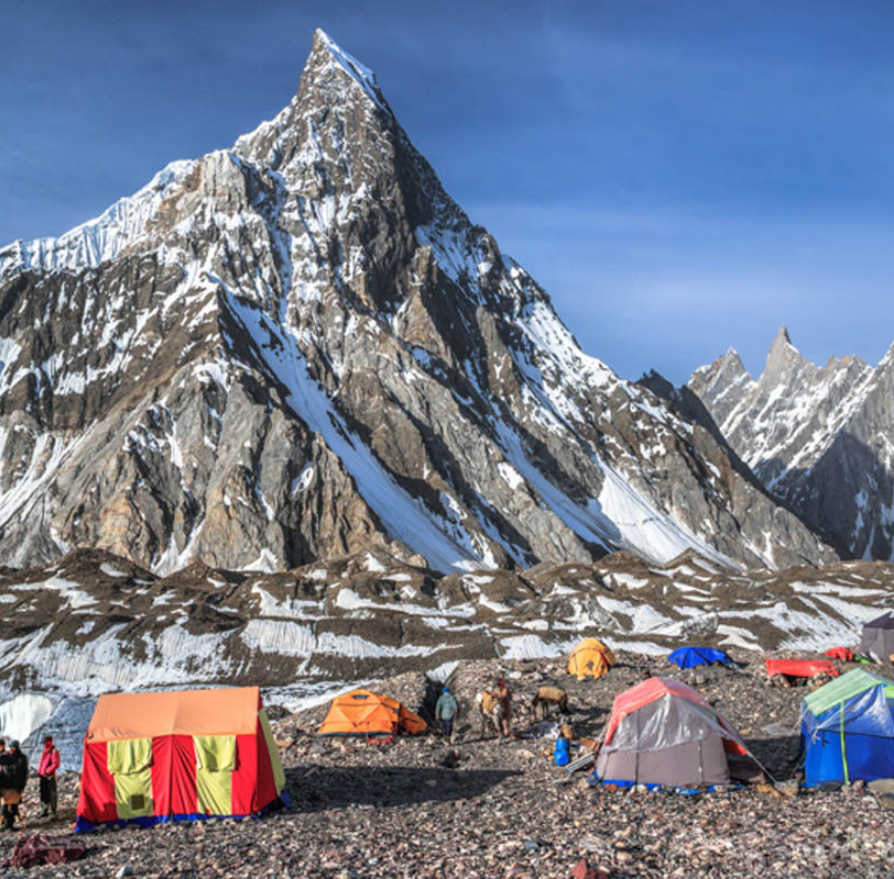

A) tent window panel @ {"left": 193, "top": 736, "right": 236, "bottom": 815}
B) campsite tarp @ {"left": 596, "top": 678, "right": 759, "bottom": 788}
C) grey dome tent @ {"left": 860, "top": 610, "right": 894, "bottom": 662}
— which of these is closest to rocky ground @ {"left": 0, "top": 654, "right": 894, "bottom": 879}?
campsite tarp @ {"left": 596, "top": 678, "right": 759, "bottom": 788}

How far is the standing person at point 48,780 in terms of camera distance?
805 inches

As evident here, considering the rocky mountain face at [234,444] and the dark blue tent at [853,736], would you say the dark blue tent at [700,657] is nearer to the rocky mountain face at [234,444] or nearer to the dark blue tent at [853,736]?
the dark blue tent at [853,736]

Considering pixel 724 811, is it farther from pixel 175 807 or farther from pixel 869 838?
pixel 175 807

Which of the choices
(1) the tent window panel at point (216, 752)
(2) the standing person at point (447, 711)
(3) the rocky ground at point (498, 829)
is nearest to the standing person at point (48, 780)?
(3) the rocky ground at point (498, 829)

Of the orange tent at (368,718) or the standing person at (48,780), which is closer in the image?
the standing person at (48,780)

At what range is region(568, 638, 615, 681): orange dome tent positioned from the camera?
39.5 metres

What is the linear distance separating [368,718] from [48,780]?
469 inches

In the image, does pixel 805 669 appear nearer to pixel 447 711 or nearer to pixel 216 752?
pixel 447 711

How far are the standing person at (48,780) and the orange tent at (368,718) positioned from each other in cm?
1070

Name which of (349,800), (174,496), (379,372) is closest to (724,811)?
(349,800)

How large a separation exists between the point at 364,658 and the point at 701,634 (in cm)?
2443

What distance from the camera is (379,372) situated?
191000 millimetres

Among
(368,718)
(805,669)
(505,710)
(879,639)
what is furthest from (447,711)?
(879,639)

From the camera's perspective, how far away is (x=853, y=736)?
1964cm
